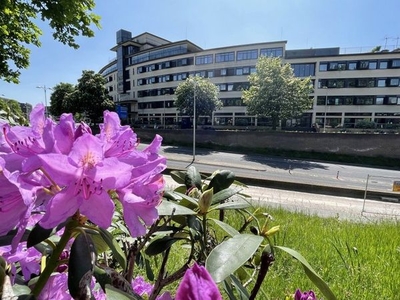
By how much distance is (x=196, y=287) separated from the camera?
0.35 meters

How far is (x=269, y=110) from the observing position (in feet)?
79.2

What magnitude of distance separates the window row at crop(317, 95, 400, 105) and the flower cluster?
4045 centimetres

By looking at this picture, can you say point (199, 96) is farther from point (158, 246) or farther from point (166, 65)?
point (158, 246)

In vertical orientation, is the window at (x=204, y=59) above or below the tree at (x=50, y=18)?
above

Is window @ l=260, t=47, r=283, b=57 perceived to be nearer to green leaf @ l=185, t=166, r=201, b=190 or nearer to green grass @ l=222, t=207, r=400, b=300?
green grass @ l=222, t=207, r=400, b=300

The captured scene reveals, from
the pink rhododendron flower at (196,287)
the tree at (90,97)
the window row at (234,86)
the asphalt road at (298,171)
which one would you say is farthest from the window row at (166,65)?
Answer: the pink rhododendron flower at (196,287)

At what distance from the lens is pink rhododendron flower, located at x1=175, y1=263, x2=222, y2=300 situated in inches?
13.8

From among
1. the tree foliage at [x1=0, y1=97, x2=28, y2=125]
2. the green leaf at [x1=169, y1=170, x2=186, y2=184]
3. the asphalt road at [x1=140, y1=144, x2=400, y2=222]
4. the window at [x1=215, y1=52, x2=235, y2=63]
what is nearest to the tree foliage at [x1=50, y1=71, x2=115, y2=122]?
the window at [x1=215, y1=52, x2=235, y2=63]

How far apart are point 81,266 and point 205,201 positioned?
13.3 inches

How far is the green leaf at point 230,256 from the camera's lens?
514 mm

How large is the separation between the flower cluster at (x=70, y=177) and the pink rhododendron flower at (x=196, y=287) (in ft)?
0.53

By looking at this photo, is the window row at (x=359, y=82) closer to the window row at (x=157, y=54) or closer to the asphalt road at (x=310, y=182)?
the asphalt road at (x=310, y=182)

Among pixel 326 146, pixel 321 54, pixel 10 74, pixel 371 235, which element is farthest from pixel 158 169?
pixel 321 54

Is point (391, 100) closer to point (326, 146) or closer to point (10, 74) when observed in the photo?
point (326, 146)
